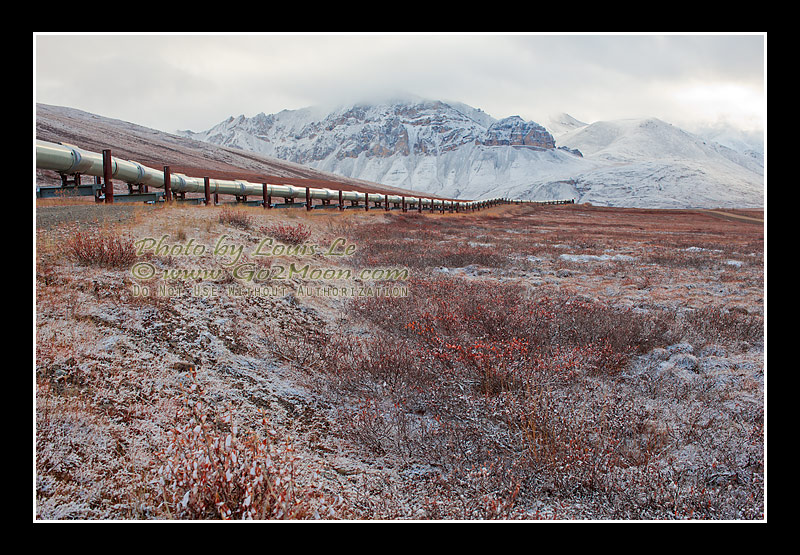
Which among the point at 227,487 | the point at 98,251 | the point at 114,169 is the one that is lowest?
the point at 227,487

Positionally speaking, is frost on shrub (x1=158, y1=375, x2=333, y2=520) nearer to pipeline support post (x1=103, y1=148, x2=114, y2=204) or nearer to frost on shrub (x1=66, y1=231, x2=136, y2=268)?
frost on shrub (x1=66, y1=231, x2=136, y2=268)

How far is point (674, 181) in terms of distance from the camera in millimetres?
130625

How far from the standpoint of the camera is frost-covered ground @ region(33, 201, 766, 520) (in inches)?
118

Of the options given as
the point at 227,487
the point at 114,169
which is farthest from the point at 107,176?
the point at 227,487

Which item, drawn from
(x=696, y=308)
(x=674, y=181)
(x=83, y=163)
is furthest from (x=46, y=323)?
(x=674, y=181)

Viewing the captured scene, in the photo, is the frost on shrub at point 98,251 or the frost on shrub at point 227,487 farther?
the frost on shrub at point 98,251

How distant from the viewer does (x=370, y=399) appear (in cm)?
438

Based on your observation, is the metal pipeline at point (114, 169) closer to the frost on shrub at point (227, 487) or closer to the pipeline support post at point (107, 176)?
the pipeline support post at point (107, 176)

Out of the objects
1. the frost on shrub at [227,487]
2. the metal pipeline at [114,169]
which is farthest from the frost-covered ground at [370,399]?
the metal pipeline at [114,169]

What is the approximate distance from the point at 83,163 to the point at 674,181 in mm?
156532

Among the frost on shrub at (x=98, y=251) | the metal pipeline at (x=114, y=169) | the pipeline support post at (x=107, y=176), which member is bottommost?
the frost on shrub at (x=98, y=251)

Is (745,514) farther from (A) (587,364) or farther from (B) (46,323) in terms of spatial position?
(B) (46,323)

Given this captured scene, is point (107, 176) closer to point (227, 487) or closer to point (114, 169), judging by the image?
point (114, 169)

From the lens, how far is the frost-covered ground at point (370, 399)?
2986 mm
